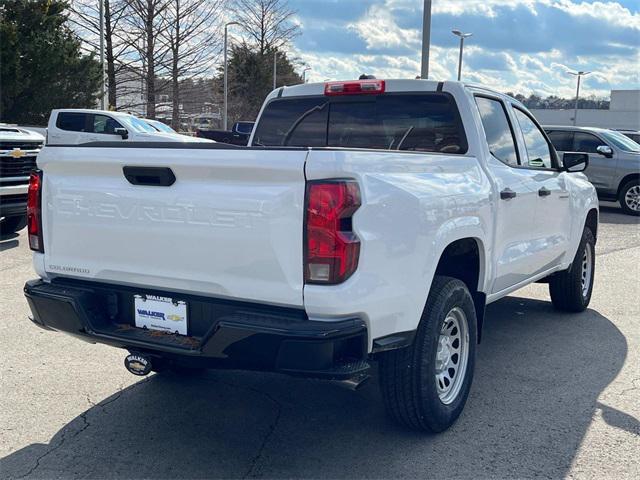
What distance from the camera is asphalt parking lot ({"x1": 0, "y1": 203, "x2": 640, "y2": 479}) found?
11.4ft

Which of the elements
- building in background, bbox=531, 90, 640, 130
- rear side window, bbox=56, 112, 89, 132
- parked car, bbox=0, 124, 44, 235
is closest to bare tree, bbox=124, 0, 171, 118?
rear side window, bbox=56, 112, 89, 132

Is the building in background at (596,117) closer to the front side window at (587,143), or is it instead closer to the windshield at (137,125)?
the front side window at (587,143)

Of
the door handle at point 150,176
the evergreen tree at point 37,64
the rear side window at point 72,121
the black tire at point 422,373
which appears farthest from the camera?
the evergreen tree at point 37,64

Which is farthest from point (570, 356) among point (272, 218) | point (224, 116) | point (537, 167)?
point (224, 116)

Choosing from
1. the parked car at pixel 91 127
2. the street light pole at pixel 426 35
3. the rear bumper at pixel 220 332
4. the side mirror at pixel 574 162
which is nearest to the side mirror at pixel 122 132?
the parked car at pixel 91 127

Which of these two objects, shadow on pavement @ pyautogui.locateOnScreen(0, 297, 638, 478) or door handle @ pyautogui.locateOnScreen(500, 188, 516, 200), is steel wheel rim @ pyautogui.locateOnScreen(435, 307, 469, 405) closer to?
shadow on pavement @ pyautogui.locateOnScreen(0, 297, 638, 478)

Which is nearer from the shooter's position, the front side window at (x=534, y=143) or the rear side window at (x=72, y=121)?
the front side window at (x=534, y=143)

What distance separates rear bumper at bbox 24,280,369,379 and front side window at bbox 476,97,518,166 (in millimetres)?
2197

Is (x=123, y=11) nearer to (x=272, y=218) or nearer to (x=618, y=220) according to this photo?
(x=618, y=220)

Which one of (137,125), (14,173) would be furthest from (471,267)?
(137,125)

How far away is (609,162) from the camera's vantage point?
1462cm

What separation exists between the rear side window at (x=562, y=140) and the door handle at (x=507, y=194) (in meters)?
10.9

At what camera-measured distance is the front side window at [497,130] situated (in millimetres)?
4734

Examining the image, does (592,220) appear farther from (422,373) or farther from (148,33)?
(148,33)
